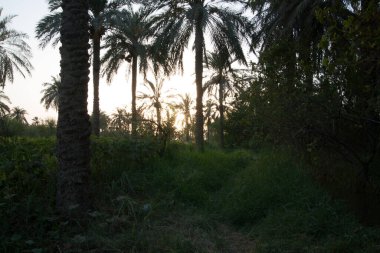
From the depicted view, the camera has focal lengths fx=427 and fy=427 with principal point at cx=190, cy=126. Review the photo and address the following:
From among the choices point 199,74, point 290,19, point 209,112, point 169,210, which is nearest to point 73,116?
point 169,210

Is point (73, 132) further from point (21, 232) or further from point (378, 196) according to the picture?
point (378, 196)

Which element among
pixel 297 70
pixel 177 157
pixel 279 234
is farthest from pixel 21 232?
pixel 177 157

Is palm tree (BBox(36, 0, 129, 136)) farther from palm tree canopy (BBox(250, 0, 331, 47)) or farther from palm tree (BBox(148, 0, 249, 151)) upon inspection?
palm tree canopy (BBox(250, 0, 331, 47))

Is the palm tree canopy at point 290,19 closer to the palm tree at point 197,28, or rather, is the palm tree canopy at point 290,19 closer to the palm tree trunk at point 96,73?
the palm tree at point 197,28

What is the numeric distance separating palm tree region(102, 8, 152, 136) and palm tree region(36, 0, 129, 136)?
2.41 ft

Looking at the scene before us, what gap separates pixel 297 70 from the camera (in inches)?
329

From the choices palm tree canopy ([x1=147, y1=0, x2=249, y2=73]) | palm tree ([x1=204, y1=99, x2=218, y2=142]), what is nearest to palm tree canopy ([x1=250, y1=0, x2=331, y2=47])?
palm tree canopy ([x1=147, y1=0, x2=249, y2=73])

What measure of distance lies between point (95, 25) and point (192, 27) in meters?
4.73

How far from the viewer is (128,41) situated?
26.5 m

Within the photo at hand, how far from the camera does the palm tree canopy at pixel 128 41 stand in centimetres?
2168

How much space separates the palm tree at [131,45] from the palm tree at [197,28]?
3.16 ft

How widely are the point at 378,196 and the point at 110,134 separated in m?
9.33

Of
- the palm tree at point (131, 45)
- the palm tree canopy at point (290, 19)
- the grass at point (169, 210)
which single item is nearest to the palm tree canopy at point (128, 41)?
the palm tree at point (131, 45)

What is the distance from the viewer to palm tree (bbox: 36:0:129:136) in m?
20.2
